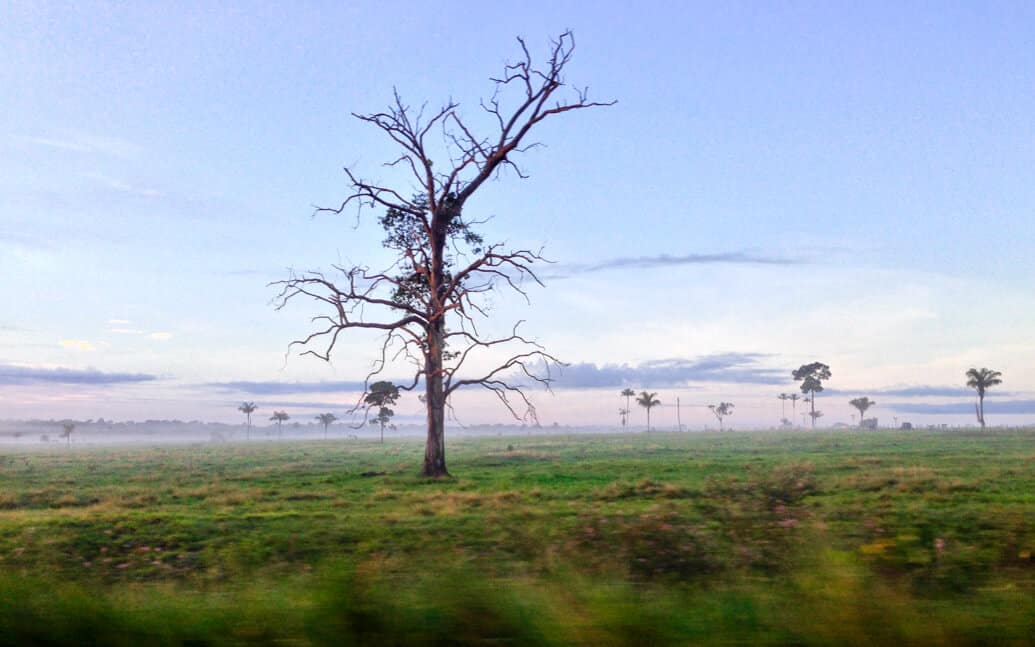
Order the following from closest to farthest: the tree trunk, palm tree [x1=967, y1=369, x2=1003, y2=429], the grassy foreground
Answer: the grassy foreground → the tree trunk → palm tree [x1=967, y1=369, x2=1003, y2=429]

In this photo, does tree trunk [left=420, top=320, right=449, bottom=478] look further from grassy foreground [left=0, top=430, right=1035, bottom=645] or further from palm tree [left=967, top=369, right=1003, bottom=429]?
palm tree [left=967, top=369, right=1003, bottom=429]

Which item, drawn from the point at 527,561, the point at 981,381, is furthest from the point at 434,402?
the point at 981,381

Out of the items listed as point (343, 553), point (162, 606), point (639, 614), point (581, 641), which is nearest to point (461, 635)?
point (581, 641)

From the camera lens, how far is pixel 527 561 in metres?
10.9

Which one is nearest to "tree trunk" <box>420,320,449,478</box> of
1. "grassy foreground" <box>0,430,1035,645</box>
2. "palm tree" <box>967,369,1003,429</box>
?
"grassy foreground" <box>0,430,1035,645</box>

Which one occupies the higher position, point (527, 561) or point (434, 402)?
point (434, 402)

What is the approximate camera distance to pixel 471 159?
95.7 ft

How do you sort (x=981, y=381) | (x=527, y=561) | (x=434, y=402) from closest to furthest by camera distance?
(x=527, y=561)
(x=434, y=402)
(x=981, y=381)

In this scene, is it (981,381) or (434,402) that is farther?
(981,381)

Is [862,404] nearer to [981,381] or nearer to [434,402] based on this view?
[981,381]

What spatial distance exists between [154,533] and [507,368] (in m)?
16.8

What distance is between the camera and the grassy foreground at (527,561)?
5.29m

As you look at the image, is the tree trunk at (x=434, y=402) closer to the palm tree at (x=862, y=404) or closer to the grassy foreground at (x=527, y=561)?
the grassy foreground at (x=527, y=561)

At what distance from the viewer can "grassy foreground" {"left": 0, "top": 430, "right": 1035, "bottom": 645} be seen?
5289 mm
